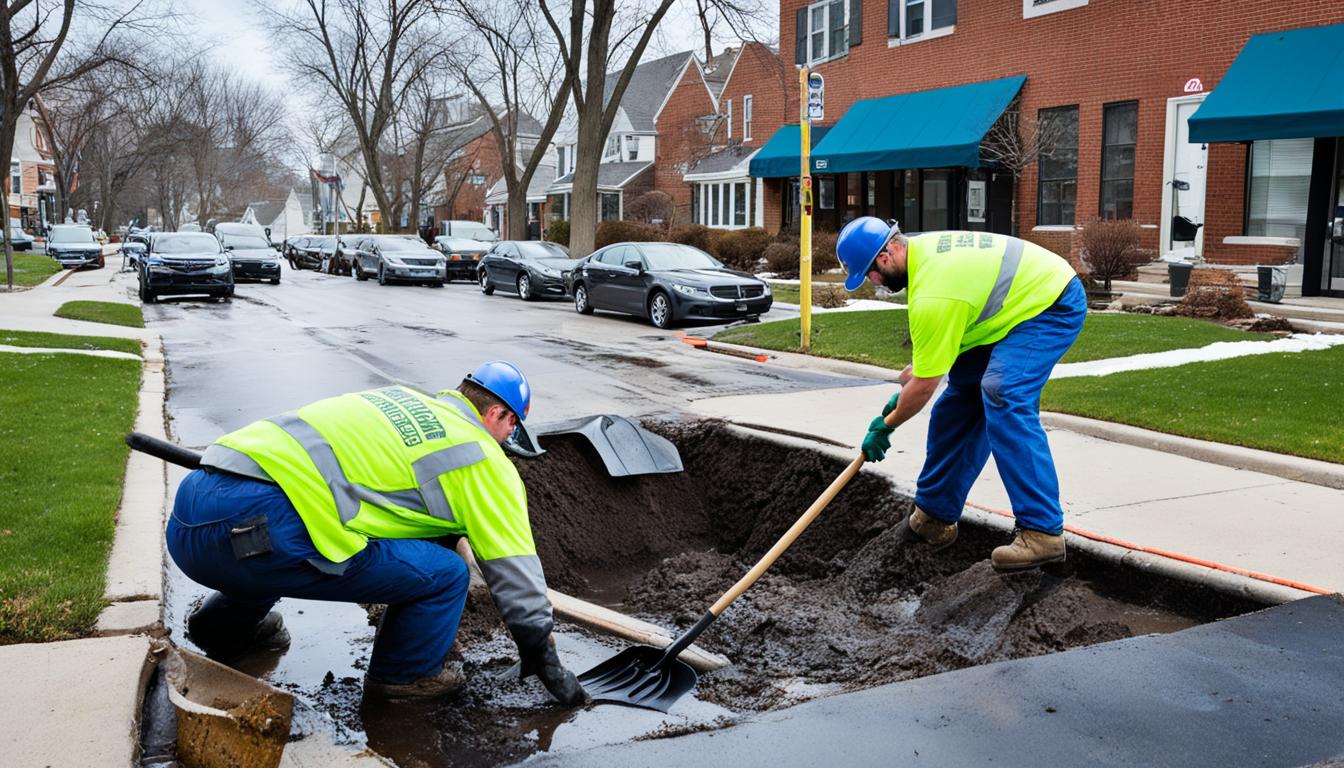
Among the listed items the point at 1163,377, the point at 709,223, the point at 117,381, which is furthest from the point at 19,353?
the point at 709,223

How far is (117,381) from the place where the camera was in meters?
11.0

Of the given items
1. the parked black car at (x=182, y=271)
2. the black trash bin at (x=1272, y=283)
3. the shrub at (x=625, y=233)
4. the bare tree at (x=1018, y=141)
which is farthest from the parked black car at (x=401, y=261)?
the black trash bin at (x=1272, y=283)

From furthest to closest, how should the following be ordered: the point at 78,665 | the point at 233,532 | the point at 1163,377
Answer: the point at 1163,377 → the point at 78,665 → the point at 233,532

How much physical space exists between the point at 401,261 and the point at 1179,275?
66.7ft

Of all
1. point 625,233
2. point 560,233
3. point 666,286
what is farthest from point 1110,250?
point 560,233

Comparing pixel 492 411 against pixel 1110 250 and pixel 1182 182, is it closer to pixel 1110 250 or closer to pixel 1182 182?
pixel 1110 250

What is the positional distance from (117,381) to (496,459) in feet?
28.3

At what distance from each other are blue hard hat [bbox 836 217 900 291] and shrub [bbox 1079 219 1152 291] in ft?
46.2

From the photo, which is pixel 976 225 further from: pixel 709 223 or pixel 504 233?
pixel 504 233

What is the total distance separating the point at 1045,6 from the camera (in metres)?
23.1

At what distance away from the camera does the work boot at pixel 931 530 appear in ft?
19.3

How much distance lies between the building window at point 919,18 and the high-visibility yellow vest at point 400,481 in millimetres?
24174

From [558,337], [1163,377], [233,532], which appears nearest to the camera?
[233,532]

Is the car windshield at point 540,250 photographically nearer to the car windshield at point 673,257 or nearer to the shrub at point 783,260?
the shrub at point 783,260
